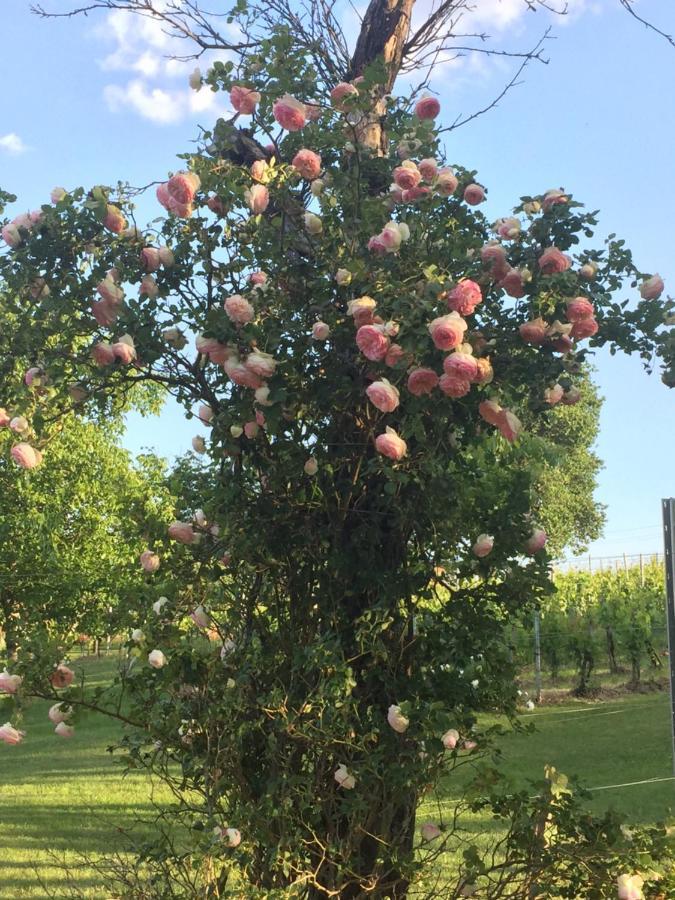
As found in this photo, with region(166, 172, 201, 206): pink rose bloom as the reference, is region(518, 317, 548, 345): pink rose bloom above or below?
below

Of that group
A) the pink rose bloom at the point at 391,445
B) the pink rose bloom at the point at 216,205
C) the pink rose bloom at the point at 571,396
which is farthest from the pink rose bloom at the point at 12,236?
the pink rose bloom at the point at 571,396

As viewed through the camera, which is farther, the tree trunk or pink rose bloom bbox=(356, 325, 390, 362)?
the tree trunk

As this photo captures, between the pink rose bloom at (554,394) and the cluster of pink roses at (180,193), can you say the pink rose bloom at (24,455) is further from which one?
the pink rose bloom at (554,394)

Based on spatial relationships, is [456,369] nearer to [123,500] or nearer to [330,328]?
[330,328]

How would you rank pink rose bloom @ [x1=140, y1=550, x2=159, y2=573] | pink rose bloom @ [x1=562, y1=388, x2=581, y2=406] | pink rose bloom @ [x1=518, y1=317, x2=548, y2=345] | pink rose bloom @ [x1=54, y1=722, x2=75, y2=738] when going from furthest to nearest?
pink rose bloom @ [x1=140, y1=550, x2=159, y2=573], pink rose bloom @ [x1=54, y1=722, x2=75, y2=738], pink rose bloom @ [x1=562, y1=388, x2=581, y2=406], pink rose bloom @ [x1=518, y1=317, x2=548, y2=345]

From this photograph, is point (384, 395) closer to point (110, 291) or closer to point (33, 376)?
point (110, 291)

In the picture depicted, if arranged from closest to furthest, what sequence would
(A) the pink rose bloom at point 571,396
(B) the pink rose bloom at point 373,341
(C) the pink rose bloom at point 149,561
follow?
1. (B) the pink rose bloom at point 373,341
2. (A) the pink rose bloom at point 571,396
3. (C) the pink rose bloom at point 149,561

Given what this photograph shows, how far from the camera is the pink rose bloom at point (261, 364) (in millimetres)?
3283

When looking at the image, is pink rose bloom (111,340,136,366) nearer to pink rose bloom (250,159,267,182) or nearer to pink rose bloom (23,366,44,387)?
pink rose bloom (23,366,44,387)

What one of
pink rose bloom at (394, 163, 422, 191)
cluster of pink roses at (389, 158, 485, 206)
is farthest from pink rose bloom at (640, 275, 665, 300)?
pink rose bloom at (394, 163, 422, 191)

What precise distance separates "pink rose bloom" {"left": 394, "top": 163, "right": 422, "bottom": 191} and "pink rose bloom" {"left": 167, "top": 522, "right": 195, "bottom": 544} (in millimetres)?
1632

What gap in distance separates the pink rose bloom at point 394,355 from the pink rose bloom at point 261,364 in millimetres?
440

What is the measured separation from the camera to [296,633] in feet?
12.4

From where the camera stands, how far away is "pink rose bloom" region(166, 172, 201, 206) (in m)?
3.58
